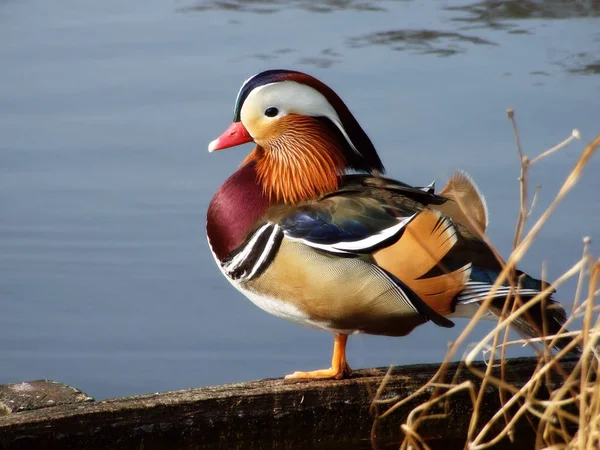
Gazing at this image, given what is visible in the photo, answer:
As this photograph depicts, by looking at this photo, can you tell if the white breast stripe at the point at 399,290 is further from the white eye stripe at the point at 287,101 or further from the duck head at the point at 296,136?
the white eye stripe at the point at 287,101

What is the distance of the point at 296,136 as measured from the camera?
2990 millimetres

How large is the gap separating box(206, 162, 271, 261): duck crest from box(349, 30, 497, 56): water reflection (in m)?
2.80

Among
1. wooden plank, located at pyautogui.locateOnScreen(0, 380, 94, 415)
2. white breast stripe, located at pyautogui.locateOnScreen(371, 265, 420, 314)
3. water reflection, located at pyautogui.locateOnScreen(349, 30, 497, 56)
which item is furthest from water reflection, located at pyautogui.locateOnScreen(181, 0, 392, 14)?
wooden plank, located at pyautogui.locateOnScreen(0, 380, 94, 415)

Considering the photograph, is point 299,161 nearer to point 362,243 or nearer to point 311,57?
point 362,243

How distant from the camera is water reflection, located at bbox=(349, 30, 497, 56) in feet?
18.4

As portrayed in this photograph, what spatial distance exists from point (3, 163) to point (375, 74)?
166 cm

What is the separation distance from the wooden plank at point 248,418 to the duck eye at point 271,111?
65cm

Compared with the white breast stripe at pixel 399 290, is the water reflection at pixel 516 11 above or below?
above

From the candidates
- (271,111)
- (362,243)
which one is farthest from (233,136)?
(362,243)

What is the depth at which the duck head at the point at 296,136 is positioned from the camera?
2.84 meters

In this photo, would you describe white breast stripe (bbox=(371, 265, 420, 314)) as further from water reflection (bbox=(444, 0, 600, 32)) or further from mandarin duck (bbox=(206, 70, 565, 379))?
water reflection (bbox=(444, 0, 600, 32))

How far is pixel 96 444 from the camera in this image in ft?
7.84

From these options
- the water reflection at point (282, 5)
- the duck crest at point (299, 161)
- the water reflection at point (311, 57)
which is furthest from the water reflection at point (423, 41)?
the duck crest at point (299, 161)

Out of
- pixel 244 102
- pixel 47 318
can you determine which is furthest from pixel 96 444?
pixel 47 318
